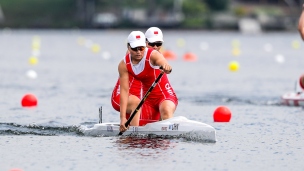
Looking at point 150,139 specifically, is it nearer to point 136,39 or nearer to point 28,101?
point 136,39

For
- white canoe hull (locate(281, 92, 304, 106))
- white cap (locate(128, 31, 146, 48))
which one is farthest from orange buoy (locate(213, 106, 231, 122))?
white cap (locate(128, 31, 146, 48))

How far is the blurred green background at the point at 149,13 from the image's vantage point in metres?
109

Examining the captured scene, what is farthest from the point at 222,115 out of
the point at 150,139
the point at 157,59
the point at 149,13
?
the point at 149,13

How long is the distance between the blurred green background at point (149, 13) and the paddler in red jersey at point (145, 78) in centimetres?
8882

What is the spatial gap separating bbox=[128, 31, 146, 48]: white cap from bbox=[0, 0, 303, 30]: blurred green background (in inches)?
3533

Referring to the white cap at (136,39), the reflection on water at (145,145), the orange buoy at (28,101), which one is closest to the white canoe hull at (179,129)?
the reflection on water at (145,145)

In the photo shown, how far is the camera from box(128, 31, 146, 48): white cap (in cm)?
1499

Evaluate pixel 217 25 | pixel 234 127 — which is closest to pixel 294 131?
pixel 234 127

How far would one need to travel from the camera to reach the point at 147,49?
50.5ft

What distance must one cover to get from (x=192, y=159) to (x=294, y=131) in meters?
3.94

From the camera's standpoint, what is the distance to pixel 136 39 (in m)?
15.0

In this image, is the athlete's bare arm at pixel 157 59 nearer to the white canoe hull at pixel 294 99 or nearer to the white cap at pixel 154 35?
the white cap at pixel 154 35

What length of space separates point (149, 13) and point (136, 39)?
326 ft

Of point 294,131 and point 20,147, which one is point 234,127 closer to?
point 294,131
